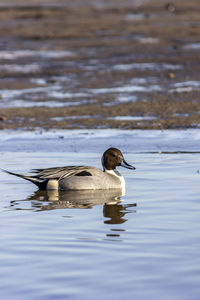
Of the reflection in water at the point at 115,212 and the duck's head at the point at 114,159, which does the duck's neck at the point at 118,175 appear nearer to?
the duck's head at the point at 114,159

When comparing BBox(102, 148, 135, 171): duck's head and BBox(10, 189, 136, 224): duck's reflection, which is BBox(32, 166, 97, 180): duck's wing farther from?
BBox(102, 148, 135, 171): duck's head

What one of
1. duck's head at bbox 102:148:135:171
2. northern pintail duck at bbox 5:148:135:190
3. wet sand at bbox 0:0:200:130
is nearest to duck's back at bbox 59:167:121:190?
northern pintail duck at bbox 5:148:135:190

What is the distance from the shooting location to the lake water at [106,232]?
223 inches

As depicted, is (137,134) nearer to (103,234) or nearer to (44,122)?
(44,122)

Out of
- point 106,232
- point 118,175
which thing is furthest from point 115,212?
point 118,175

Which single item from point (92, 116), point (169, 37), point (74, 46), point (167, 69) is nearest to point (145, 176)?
point (92, 116)

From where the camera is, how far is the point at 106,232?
282 inches

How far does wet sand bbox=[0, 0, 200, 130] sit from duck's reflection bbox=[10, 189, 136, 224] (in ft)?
13.6

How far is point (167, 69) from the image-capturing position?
66.3 feet

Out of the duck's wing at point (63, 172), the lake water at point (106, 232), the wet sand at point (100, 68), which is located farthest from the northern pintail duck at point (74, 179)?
the wet sand at point (100, 68)

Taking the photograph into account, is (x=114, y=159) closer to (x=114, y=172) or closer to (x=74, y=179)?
(x=114, y=172)

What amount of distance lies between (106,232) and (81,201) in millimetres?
1811

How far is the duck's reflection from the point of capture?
26.7 ft

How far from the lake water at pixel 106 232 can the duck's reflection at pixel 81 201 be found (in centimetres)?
1
